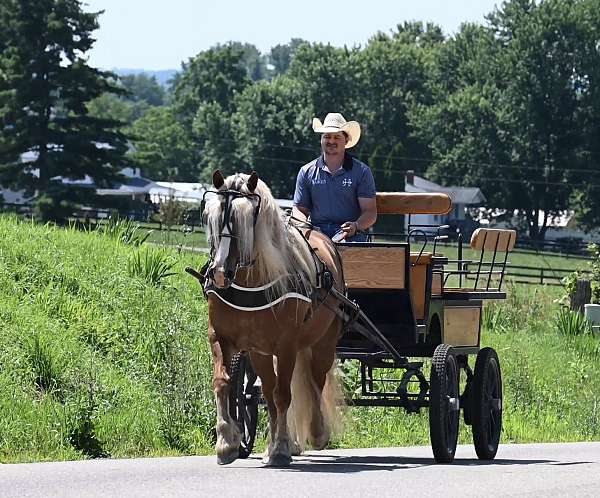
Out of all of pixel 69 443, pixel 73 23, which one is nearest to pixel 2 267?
pixel 69 443

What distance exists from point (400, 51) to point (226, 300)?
341 feet

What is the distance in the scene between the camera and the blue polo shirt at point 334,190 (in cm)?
1245

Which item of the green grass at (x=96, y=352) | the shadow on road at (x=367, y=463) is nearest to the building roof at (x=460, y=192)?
the green grass at (x=96, y=352)

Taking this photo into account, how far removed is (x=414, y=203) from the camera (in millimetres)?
12844

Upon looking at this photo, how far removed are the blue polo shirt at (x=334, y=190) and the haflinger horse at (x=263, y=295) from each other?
3.64 feet

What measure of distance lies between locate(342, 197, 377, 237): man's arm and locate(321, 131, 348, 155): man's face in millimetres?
450

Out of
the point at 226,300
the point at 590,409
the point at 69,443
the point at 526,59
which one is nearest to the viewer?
the point at 226,300

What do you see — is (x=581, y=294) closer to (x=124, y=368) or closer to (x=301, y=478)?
(x=124, y=368)

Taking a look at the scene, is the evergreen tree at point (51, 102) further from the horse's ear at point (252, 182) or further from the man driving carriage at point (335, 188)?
the horse's ear at point (252, 182)

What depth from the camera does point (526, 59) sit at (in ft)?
308

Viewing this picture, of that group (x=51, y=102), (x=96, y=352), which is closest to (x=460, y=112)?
(x=51, y=102)

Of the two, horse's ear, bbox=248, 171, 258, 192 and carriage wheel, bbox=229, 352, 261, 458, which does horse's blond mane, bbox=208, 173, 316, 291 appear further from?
carriage wheel, bbox=229, 352, 261, 458

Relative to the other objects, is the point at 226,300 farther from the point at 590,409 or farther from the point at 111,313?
the point at 590,409

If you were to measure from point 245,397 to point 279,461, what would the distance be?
61.4 inches
